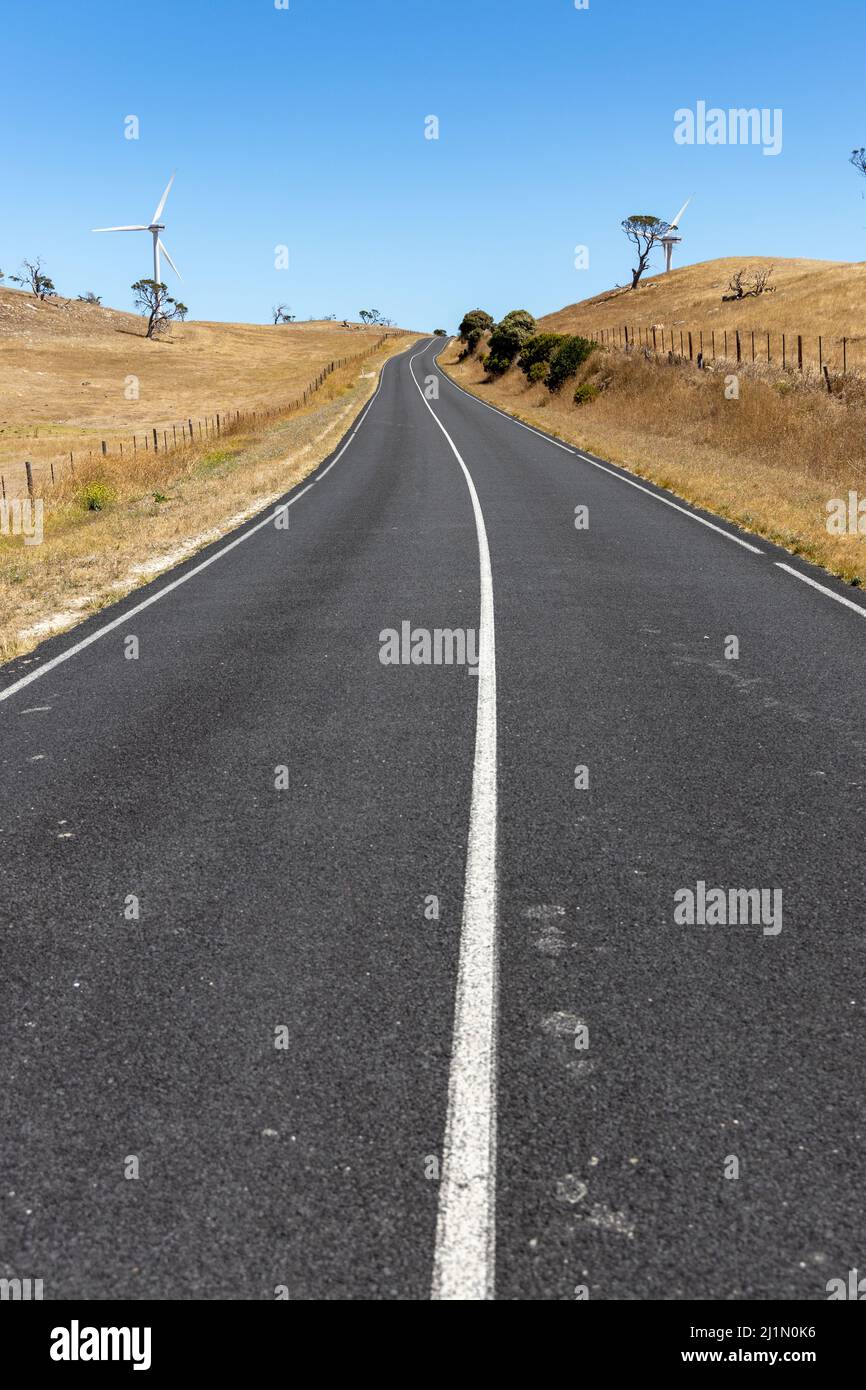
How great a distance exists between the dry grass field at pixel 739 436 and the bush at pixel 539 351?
5557 mm

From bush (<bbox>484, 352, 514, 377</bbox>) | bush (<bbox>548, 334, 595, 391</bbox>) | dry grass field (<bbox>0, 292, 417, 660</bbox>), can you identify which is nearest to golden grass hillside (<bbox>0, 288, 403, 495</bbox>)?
dry grass field (<bbox>0, 292, 417, 660</bbox>)

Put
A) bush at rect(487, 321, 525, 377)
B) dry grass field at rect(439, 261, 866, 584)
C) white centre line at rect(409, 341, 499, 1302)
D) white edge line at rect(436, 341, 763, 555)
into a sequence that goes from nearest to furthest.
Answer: white centre line at rect(409, 341, 499, 1302), white edge line at rect(436, 341, 763, 555), dry grass field at rect(439, 261, 866, 584), bush at rect(487, 321, 525, 377)

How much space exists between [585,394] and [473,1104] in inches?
1663

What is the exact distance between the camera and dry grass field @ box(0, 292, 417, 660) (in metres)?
13.4

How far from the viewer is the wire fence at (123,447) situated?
92.9ft

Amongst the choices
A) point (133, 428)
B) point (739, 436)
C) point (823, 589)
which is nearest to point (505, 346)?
point (133, 428)

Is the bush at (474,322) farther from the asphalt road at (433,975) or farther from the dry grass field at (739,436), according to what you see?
the asphalt road at (433,975)

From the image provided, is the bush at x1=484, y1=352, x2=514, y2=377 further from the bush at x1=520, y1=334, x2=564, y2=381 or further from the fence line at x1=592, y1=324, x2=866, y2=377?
the fence line at x1=592, y1=324, x2=866, y2=377

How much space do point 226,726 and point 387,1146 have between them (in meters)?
A: 4.46

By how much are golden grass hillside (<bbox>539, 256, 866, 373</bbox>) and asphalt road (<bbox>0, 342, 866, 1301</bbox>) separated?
103 feet

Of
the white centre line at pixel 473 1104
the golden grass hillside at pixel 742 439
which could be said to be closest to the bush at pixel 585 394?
the golden grass hillside at pixel 742 439

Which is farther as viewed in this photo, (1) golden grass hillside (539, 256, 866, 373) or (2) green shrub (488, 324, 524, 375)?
(2) green shrub (488, 324, 524, 375)

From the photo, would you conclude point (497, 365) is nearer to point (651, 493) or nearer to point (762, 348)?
point (762, 348)
